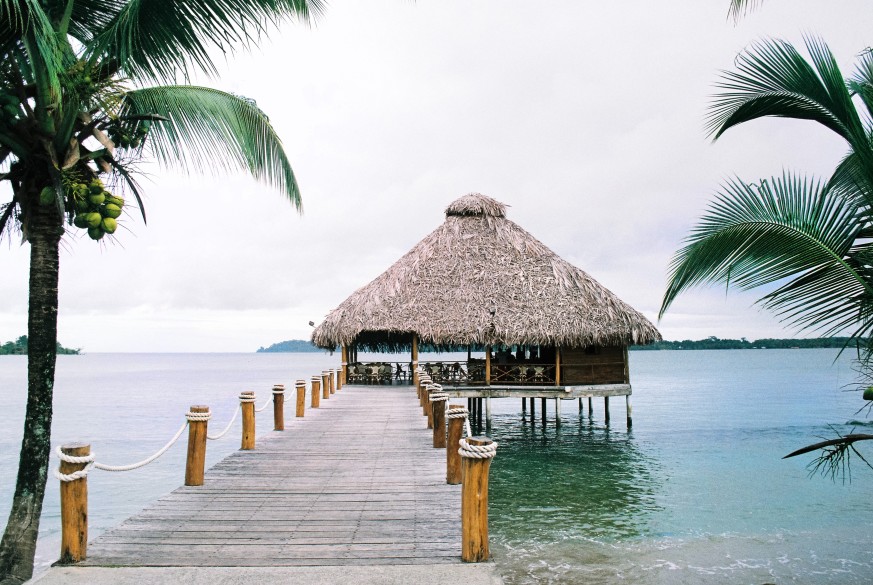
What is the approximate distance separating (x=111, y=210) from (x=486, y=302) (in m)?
17.7

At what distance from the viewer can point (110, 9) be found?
5914 millimetres

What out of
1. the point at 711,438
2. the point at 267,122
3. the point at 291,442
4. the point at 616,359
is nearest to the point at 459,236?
the point at 616,359

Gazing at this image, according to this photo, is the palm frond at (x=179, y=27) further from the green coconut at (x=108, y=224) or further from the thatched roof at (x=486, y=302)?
the thatched roof at (x=486, y=302)

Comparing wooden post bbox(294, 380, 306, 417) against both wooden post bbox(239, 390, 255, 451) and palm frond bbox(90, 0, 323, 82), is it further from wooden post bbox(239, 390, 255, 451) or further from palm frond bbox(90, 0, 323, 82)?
palm frond bbox(90, 0, 323, 82)

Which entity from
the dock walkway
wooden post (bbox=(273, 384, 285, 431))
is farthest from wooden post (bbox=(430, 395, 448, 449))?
wooden post (bbox=(273, 384, 285, 431))

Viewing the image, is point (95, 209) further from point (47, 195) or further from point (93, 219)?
point (47, 195)

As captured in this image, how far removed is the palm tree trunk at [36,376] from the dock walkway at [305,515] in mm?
667

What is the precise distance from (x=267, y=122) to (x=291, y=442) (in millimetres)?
5320

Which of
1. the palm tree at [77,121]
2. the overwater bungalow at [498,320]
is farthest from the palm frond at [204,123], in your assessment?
the overwater bungalow at [498,320]

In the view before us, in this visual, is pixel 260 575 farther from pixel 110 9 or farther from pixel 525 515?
pixel 525 515

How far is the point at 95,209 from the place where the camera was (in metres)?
4.94

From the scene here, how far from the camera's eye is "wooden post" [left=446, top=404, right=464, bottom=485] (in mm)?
7125

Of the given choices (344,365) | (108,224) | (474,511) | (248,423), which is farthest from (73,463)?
(344,365)

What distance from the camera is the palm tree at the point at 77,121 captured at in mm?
4766
